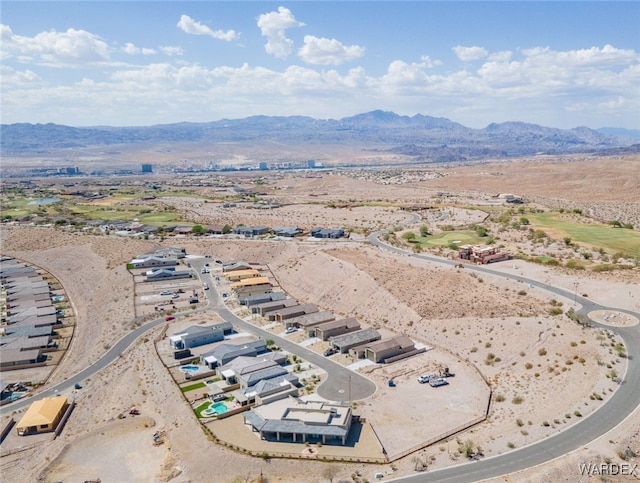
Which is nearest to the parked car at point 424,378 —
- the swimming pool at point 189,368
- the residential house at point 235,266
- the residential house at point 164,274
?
the swimming pool at point 189,368

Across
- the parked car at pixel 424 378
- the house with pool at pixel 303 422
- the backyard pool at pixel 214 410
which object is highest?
the house with pool at pixel 303 422

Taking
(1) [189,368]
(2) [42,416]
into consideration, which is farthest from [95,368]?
(1) [189,368]

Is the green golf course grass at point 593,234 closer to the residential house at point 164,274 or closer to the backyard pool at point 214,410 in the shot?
the residential house at point 164,274

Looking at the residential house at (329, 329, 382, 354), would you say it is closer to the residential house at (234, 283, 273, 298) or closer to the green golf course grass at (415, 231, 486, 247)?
the residential house at (234, 283, 273, 298)

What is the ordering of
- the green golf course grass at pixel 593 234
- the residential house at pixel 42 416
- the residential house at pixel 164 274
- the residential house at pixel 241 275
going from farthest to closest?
the residential house at pixel 164 274, the residential house at pixel 241 275, the green golf course grass at pixel 593 234, the residential house at pixel 42 416

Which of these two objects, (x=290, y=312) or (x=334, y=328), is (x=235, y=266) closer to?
(x=290, y=312)

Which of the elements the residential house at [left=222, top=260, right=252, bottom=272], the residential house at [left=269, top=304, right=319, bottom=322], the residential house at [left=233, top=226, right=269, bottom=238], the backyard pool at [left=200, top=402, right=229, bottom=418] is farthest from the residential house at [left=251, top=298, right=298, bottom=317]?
the residential house at [left=233, top=226, right=269, bottom=238]
